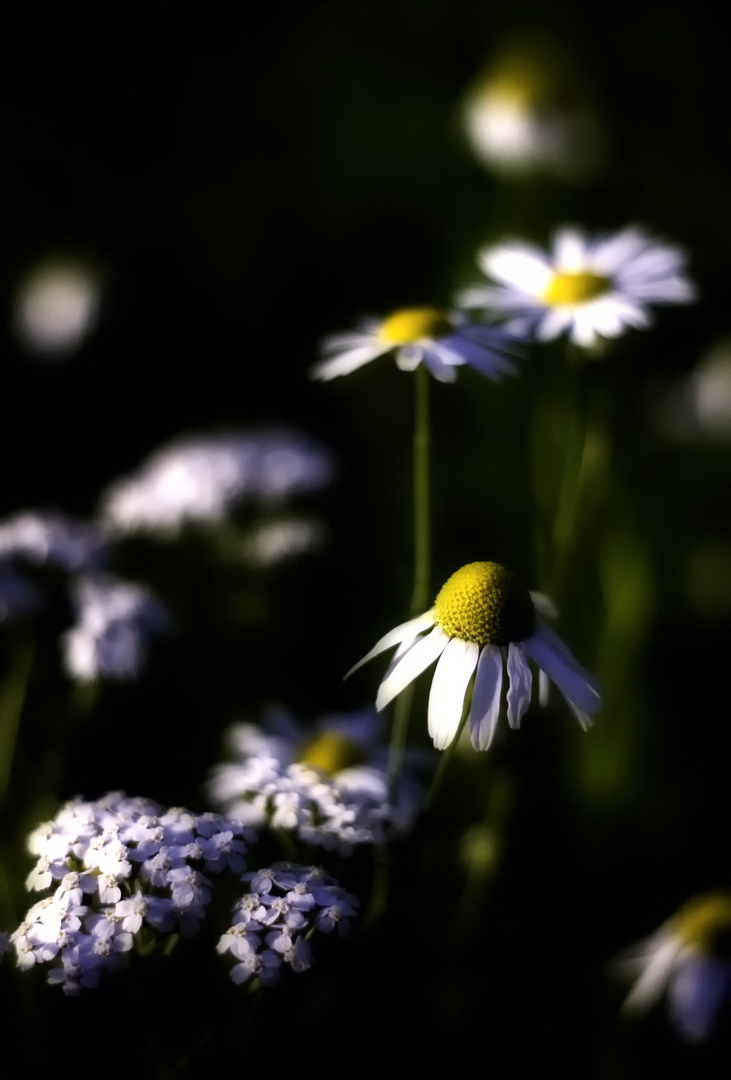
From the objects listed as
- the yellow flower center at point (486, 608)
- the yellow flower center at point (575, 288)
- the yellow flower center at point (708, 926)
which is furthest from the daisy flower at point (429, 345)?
the yellow flower center at point (708, 926)

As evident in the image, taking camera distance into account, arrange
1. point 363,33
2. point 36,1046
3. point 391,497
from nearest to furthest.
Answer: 1. point 36,1046
2. point 391,497
3. point 363,33

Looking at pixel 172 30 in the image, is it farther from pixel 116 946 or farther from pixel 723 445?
pixel 116 946

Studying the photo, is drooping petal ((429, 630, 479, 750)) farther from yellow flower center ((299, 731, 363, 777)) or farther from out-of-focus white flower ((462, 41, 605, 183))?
out-of-focus white flower ((462, 41, 605, 183))

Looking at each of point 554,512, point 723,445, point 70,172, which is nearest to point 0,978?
point 554,512

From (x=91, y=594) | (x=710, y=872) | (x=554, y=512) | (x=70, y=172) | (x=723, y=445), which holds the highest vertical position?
(x=70, y=172)

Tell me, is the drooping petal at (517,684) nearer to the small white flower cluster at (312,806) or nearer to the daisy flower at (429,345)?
the small white flower cluster at (312,806)

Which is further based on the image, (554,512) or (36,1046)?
(554,512)

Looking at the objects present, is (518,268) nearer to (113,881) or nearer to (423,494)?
(423,494)
